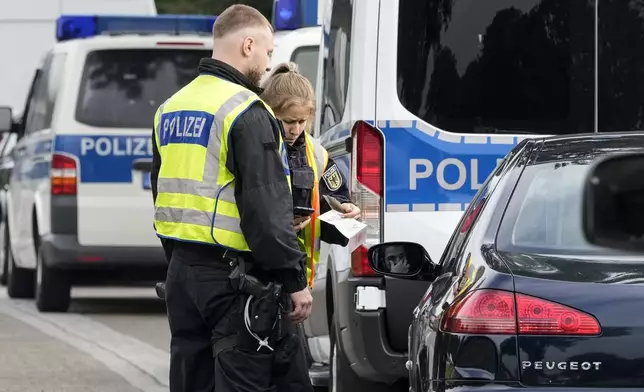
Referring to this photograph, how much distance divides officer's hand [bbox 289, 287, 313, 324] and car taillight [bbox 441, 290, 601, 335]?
3.33ft

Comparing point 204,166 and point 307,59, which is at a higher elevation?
point 307,59

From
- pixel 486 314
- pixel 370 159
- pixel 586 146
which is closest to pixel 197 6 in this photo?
pixel 370 159

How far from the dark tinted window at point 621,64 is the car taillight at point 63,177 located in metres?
6.90

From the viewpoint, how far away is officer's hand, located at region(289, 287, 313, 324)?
18.0ft

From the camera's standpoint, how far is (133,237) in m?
13.7

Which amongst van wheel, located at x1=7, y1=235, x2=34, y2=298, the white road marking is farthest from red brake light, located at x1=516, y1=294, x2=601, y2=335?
van wheel, located at x1=7, y1=235, x2=34, y2=298

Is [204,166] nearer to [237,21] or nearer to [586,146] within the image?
[237,21]

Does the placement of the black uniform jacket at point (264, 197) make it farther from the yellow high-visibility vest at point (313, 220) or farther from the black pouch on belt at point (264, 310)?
the yellow high-visibility vest at point (313, 220)

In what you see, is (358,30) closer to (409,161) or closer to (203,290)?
(409,161)

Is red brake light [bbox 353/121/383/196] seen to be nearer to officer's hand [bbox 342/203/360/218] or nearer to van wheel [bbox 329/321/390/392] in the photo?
van wheel [bbox 329/321/390/392]

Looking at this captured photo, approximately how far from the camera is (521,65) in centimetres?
730

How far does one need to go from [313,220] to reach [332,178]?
278 millimetres

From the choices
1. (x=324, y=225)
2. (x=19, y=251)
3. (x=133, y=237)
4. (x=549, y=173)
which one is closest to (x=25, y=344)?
(x=133, y=237)

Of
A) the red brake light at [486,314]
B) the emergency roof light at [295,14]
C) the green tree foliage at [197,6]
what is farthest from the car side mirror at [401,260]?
the green tree foliage at [197,6]
